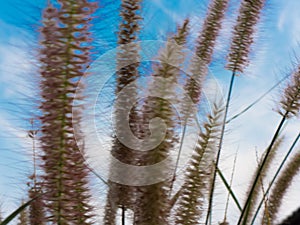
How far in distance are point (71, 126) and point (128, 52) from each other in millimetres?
344

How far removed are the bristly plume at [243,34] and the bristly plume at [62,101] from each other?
0.83 m

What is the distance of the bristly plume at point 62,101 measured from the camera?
3.02ft

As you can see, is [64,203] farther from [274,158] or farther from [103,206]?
[274,158]

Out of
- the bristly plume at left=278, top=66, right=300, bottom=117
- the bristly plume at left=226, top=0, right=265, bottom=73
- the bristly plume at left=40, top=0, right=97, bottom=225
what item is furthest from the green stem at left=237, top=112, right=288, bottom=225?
the bristly plume at left=40, top=0, right=97, bottom=225

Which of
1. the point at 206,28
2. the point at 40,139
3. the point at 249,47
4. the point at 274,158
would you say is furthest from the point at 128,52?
the point at 274,158

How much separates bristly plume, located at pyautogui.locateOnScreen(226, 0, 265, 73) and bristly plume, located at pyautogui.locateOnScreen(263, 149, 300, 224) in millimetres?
473

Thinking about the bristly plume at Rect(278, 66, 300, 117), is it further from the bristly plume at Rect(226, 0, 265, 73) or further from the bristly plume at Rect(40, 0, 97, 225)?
the bristly plume at Rect(40, 0, 97, 225)

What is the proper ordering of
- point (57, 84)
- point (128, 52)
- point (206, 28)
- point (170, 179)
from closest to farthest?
1. point (57, 84)
2. point (170, 179)
3. point (128, 52)
4. point (206, 28)

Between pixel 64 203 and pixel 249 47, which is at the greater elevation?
pixel 249 47

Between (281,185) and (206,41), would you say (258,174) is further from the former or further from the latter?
(281,185)

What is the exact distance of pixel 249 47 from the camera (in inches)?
66.4

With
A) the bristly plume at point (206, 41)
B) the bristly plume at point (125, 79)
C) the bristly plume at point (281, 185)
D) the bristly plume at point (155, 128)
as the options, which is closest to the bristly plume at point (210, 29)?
the bristly plume at point (206, 41)

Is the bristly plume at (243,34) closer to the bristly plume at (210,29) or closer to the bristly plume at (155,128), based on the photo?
the bristly plume at (210,29)

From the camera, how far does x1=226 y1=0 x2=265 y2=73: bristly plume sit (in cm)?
167
